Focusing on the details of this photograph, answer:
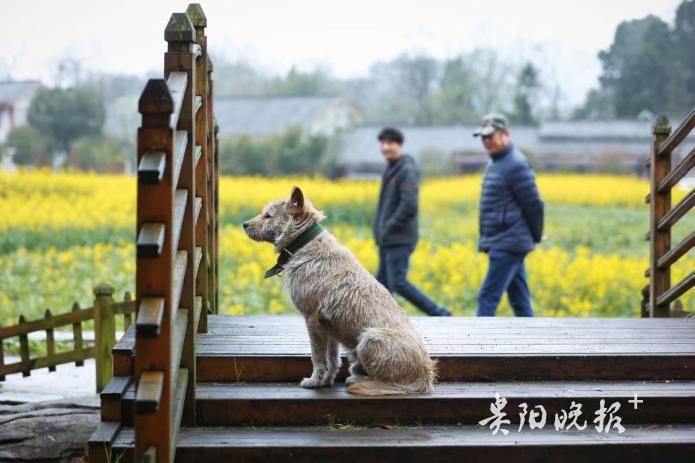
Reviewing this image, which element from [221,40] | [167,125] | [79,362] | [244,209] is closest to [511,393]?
[167,125]

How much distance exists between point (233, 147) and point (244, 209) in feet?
19.4

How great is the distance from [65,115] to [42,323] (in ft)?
42.4

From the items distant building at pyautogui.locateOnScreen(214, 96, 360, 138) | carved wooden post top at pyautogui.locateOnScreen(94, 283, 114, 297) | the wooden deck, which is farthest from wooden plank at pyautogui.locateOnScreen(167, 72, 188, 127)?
distant building at pyautogui.locateOnScreen(214, 96, 360, 138)

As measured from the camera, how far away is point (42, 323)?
24.7 feet

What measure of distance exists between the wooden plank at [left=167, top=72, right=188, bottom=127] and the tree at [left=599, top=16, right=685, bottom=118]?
14637 millimetres

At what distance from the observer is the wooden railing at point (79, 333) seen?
23.6 ft

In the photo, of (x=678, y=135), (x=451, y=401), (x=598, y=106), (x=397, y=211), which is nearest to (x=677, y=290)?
(x=678, y=135)

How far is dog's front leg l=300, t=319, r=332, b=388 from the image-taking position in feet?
15.8

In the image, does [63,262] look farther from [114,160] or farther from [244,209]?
[114,160]

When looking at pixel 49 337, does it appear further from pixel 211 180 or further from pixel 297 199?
pixel 297 199

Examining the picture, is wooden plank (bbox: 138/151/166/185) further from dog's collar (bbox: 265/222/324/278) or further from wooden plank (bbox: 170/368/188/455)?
dog's collar (bbox: 265/222/324/278)

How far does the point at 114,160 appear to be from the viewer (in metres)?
20.2

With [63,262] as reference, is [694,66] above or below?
above

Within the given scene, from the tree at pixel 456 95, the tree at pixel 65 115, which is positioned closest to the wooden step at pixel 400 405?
the tree at pixel 65 115
